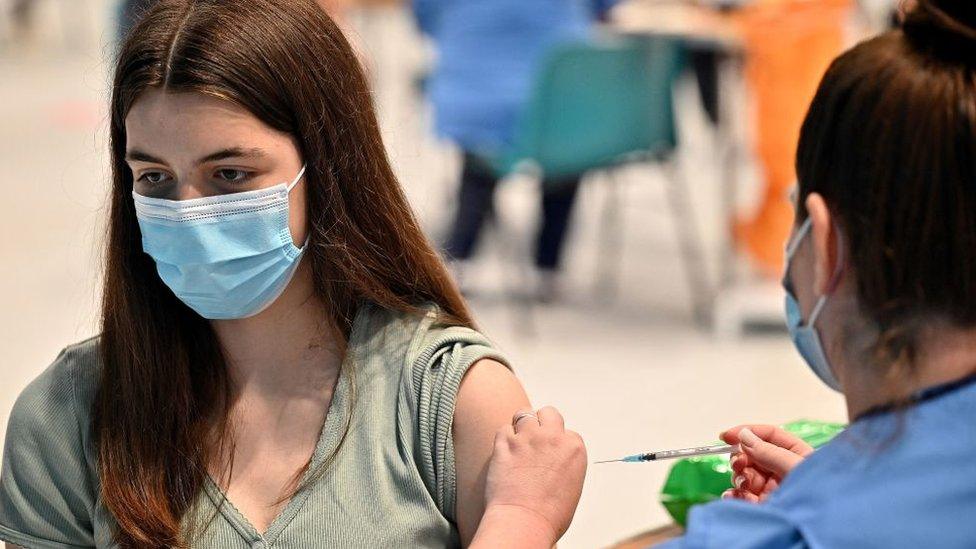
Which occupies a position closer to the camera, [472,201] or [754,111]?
[754,111]

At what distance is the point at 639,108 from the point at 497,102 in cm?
46

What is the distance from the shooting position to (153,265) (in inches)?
59.0

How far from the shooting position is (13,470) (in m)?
1.45

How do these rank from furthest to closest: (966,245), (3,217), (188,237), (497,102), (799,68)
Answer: (3,217), (497,102), (799,68), (188,237), (966,245)

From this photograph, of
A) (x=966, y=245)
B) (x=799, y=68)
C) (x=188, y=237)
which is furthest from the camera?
(x=799, y=68)

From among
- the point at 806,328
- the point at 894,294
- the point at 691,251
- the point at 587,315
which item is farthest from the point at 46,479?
the point at 691,251

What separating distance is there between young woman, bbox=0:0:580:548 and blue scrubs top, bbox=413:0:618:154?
8.96 ft

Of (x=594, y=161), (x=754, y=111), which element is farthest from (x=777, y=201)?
(x=594, y=161)

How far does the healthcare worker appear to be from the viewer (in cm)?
89

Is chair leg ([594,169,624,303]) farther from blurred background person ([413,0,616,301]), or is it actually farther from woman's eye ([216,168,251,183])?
woman's eye ([216,168,251,183])

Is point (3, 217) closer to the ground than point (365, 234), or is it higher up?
closer to the ground

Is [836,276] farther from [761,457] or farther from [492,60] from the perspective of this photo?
[492,60]

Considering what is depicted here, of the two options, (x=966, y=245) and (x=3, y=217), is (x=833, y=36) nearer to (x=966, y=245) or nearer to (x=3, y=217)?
(x=966, y=245)

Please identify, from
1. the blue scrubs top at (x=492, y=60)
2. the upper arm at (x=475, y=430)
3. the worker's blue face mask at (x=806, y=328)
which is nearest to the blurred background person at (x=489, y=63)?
the blue scrubs top at (x=492, y=60)
